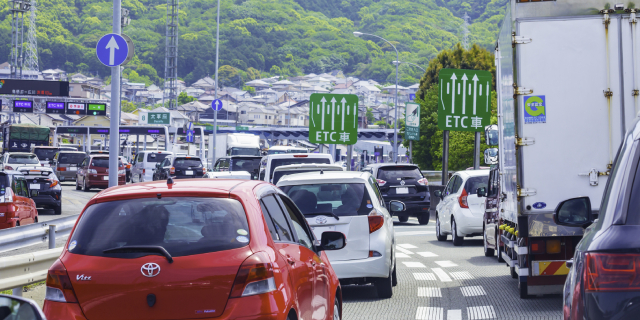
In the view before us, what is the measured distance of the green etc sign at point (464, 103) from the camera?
82.9 feet

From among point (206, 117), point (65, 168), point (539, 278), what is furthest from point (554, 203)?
point (206, 117)

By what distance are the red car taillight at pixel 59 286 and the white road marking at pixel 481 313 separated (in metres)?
4.88

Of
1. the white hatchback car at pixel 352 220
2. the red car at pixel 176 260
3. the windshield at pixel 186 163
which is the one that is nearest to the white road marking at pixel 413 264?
the white hatchback car at pixel 352 220

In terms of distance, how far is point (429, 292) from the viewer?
10383 millimetres

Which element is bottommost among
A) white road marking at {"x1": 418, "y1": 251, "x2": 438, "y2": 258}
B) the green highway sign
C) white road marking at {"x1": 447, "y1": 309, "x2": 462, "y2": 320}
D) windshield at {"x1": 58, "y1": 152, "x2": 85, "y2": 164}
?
white road marking at {"x1": 447, "y1": 309, "x2": 462, "y2": 320}

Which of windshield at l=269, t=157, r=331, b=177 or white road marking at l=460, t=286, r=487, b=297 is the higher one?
windshield at l=269, t=157, r=331, b=177

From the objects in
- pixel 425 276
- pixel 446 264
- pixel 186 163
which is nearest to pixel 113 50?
pixel 425 276

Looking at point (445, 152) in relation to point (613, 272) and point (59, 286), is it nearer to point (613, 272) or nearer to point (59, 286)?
point (59, 286)

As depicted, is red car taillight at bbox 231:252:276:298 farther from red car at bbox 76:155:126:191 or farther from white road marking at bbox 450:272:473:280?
red car at bbox 76:155:126:191

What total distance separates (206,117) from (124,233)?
577 ft

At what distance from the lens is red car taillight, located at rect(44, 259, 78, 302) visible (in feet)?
Result: 14.8

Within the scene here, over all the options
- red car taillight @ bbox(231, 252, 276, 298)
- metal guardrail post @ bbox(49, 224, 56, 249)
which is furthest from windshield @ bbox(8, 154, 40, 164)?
red car taillight @ bbox(231, 252, 276, 298)

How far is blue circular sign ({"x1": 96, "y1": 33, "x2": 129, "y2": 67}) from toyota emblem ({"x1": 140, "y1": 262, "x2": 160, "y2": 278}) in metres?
9.94

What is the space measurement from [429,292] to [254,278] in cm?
621
